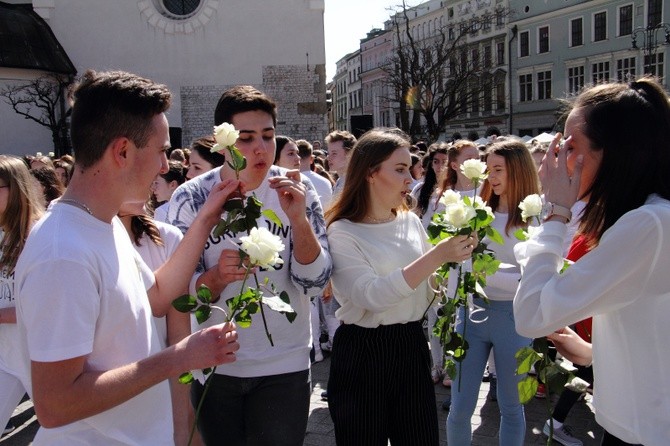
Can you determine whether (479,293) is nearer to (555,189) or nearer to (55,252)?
(555,189)

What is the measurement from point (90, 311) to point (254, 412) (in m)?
1.25

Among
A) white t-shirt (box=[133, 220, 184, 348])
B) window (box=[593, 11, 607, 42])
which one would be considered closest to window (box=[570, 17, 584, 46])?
window (box=[593, 11, 607, 42])

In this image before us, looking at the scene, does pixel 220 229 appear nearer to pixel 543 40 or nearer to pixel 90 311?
pixel 90 311

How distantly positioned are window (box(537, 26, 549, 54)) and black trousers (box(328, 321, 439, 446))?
4777 cm

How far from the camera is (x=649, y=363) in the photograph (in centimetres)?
183

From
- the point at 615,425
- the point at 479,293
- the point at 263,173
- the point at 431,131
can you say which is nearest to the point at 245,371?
the point at 263,173

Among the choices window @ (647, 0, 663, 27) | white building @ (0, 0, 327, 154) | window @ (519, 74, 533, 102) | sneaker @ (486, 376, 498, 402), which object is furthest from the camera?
window @ (519, 74, 533, 102)

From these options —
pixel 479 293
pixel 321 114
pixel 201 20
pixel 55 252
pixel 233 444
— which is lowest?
pixel 233 444

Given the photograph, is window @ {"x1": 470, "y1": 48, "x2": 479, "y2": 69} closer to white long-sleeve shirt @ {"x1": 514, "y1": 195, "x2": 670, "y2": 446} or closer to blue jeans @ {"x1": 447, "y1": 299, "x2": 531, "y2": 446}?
blue jeans @ {"x1": 447, "y1": 299, "x2": 531, "y2": 446}

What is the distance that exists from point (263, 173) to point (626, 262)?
1.59 m

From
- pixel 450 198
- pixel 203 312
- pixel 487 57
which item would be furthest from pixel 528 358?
pixel 487 57

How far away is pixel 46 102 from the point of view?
22531 millimetres

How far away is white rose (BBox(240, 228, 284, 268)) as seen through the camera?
1.93 metres

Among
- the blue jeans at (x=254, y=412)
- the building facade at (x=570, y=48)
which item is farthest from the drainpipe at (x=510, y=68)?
the blue jeans at (x=254, y=412)
